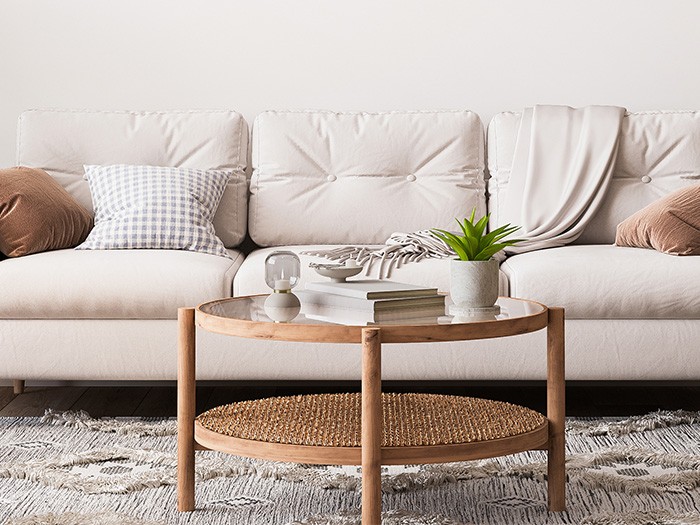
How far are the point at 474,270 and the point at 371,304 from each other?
9.1 inches

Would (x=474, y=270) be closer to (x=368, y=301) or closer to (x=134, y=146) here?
(x=368, y=301)

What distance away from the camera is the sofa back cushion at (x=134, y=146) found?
128 inches

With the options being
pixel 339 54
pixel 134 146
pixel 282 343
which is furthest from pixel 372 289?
pixel 339 54

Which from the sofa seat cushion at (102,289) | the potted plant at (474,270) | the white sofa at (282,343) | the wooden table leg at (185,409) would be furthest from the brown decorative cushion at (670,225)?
the wooden table leg at (185,409)

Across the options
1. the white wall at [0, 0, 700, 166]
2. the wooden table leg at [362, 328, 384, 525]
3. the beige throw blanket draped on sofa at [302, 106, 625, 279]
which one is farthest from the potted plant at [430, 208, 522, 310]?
the white wall at [0, 0, 700, 166]

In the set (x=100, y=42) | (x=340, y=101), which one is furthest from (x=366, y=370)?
(x=100, y=42)

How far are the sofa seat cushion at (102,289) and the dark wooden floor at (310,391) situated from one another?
14.2 inches

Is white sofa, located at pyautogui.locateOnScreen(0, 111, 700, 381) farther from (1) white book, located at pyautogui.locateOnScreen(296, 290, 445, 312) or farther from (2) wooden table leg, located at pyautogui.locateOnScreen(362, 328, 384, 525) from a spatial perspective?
(2) wooden table leg, located at pyautogui.locateOnScreen(362, 328, 384, 525)

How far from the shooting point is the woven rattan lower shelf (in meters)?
1.66

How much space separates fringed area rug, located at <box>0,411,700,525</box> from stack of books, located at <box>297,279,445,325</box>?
15.4 inches

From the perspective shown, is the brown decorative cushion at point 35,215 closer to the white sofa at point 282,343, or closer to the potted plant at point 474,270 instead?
the white sofa at point 282,343

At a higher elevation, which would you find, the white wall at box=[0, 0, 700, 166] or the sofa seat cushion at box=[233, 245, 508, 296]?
the white wall at box=[0, 0, 700, 166]

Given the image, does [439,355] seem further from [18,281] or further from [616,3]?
[616,3]

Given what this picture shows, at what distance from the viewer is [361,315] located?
1.74 meters
